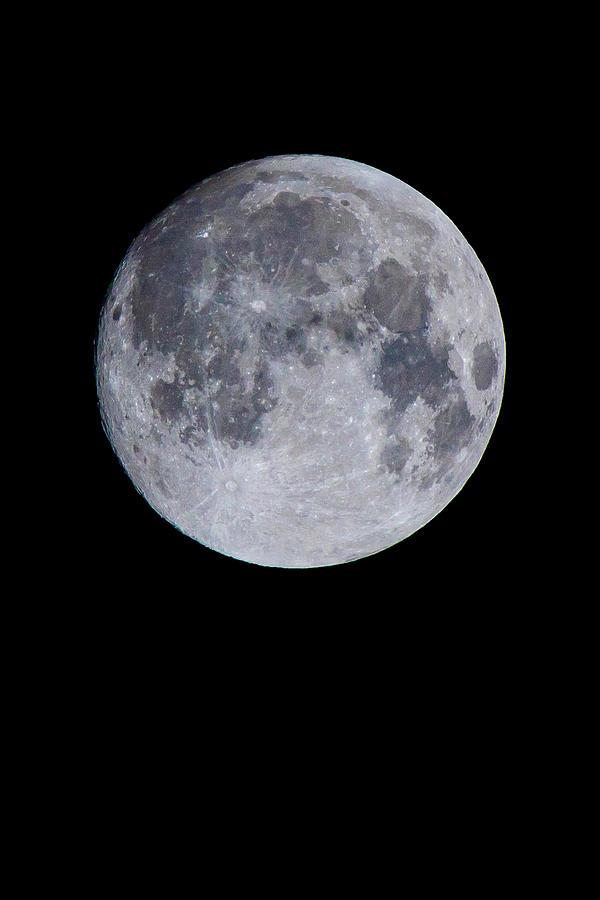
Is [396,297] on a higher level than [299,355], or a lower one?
higher

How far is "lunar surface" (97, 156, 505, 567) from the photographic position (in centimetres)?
378

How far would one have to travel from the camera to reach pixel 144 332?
158 inches

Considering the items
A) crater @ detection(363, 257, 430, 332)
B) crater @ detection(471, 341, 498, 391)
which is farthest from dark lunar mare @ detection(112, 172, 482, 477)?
crater @ detection(471, 341, 498, 391)

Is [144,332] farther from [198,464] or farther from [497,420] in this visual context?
[497,420]

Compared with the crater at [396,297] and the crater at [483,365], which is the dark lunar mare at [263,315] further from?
the crater at [483,365]

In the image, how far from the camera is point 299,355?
12.3 ft

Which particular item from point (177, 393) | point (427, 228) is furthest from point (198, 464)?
point (427, 228)

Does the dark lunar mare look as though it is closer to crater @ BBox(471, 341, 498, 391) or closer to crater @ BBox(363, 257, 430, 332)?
crater @ BBox(363, 257, 430, 332)

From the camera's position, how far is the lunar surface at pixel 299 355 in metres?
3.78

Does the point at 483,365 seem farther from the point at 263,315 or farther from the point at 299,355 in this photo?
the point at 263,315

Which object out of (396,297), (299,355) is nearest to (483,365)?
(396,297)

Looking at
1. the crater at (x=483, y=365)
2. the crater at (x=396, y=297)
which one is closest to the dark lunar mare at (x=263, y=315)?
the crater at (x=396, y=297)

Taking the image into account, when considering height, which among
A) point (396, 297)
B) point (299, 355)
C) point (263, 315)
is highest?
point (396, 297)

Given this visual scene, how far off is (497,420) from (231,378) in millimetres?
1765
